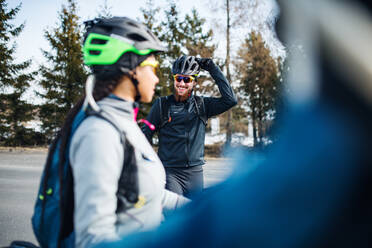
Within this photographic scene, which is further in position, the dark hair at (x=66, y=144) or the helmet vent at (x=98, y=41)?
the helmet vent at (x=98, y=41)

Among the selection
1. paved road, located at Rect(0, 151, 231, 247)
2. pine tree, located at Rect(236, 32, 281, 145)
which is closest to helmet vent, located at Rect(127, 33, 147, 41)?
paved road, located at Rect(0, 151, 231, 247)

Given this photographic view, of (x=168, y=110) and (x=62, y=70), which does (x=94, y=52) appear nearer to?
(x=168, y=110)

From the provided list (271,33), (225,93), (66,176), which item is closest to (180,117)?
(225,93)

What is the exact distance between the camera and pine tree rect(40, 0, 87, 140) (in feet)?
93.9

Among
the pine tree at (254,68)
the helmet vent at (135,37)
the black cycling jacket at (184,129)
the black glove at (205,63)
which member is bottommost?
the black cycling jacket at (184,129)

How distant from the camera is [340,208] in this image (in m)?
0.80

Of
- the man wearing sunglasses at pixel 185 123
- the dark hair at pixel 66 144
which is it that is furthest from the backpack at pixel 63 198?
the man wearing sunglasses at pixel 185 123

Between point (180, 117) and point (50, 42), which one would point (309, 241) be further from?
point (50, 42)

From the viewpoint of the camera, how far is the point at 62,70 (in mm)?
28859

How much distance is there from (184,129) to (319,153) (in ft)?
10.1

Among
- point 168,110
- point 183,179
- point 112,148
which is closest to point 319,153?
point 112,148

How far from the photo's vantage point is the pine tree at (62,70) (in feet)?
93.9

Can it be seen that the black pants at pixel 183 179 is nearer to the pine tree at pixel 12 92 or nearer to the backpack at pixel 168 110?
the backpack at pixel 168 110

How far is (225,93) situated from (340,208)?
325 cm
